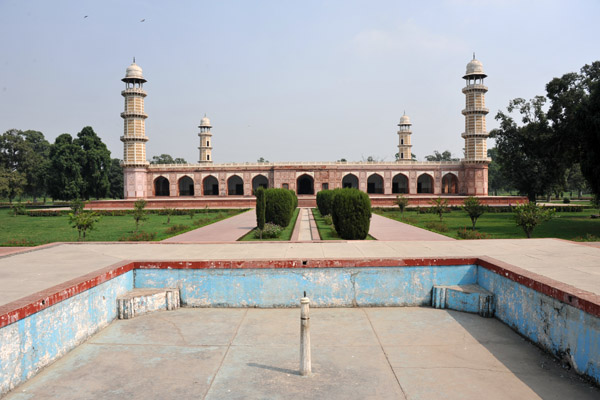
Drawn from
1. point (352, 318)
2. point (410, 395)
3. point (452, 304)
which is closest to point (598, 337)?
point (410, 395)

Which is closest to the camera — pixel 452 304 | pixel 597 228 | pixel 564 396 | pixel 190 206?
pixel 564 396

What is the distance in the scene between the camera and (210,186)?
46.4 metres

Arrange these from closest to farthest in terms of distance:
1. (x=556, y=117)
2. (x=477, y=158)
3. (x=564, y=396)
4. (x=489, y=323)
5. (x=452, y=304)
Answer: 1. (x=564, y=396)
2. (x=489, y=323)
3. (x=452, y=304)
4. (x=556, y=117)
5. (x=477, y=158)

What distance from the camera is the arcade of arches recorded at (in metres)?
42.9

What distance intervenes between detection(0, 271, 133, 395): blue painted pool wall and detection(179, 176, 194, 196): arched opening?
138ft

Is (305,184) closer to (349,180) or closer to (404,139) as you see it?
(349,180)

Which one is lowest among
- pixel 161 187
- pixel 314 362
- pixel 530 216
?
pixel 314 362

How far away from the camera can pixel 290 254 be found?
6672 mm

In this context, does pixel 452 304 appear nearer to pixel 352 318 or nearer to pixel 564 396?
pixel 352 318

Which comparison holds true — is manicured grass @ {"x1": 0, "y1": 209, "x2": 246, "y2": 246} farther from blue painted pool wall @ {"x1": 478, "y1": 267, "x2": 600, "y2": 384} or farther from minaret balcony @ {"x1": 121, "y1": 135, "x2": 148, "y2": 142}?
minaret balcony @ {"x1": 121, "y1": 135, "x2": 148, "y2": 142}

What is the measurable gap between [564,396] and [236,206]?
2878 centimetres

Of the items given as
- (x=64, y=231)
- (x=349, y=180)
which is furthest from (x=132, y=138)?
(x=64, y=231)

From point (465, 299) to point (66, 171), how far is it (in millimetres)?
40849

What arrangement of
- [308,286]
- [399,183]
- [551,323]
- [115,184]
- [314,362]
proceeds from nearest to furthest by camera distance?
[314,362] < [551,323] < [308,286] < [399,183] < [115,184]
